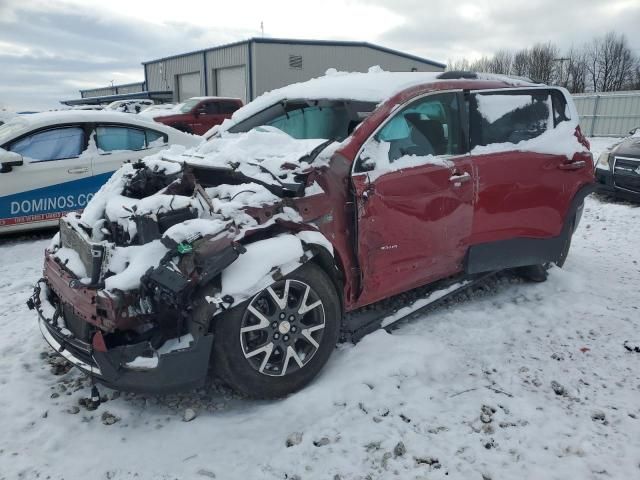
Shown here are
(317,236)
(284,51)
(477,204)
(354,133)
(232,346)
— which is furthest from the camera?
(284,51)

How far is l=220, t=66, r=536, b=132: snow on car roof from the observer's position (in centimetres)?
364

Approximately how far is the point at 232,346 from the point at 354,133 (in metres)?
1.55

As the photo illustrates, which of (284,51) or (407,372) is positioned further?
(284,51)

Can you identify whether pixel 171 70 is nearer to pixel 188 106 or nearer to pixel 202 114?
pixel 188 106

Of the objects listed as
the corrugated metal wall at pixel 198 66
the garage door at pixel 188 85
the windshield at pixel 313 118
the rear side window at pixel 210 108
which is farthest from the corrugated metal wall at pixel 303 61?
the windshield at pixel 313 118

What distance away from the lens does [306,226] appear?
3002mm

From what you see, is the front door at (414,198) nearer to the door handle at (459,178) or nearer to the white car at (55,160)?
the door handle at (459,178)

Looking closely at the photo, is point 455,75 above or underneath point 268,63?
underneath

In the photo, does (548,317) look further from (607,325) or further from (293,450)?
(293,450)

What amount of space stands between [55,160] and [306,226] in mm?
4450

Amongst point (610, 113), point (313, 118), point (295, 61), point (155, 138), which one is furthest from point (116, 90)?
point (313, 118)

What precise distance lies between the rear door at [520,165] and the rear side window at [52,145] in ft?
15.7

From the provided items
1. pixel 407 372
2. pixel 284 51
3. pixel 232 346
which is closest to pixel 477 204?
pixel 407 372

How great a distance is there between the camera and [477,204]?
388cm
